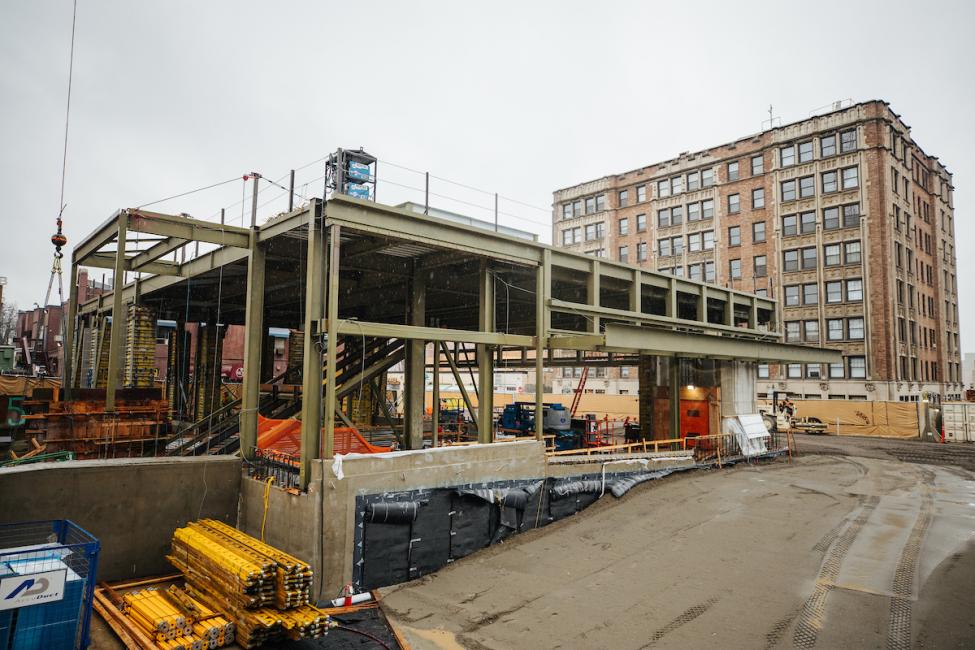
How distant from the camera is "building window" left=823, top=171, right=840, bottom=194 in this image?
148 feet

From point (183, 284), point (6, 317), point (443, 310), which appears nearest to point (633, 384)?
point (443, 310)

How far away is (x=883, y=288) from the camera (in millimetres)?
42000

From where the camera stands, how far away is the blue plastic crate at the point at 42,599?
7223mm

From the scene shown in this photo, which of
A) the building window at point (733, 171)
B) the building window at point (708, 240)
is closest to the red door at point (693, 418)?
the building window at point (708, 240)

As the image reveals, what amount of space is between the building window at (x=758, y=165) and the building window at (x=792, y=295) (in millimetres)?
10596

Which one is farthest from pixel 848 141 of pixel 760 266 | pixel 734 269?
pixel 734 269

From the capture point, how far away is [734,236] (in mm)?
51562

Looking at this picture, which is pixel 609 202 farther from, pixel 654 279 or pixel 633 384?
pixel 654 279

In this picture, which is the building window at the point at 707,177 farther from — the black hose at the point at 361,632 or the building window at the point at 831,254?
the black hose at the point at 361,632

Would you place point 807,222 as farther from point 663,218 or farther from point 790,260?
point 663,218

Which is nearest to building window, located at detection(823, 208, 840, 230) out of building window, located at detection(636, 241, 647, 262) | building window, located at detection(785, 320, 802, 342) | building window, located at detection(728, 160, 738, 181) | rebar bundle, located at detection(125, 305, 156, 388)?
building window, located at detection(785, 320, 802, 342)

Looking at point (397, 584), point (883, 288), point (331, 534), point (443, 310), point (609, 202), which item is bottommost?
point (397, 584)

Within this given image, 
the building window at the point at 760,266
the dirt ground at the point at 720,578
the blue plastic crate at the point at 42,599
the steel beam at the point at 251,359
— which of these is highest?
the building window at the point at 760,266

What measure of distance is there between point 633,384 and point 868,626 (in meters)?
49.0
